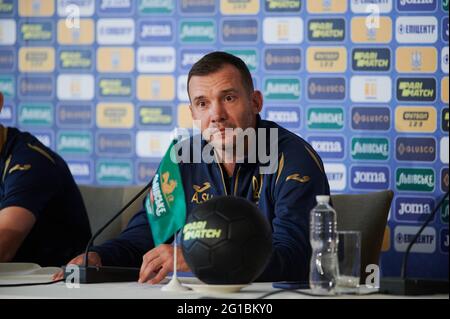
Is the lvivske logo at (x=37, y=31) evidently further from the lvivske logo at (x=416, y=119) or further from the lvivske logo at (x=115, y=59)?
the lvivske logo at (x=416, y=119)

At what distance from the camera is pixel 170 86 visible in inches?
189

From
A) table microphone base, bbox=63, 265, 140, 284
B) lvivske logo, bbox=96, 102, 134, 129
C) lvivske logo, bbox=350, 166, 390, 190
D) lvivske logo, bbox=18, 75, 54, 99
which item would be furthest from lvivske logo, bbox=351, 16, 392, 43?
table microphone base, bbox=63, 265, 140, 284

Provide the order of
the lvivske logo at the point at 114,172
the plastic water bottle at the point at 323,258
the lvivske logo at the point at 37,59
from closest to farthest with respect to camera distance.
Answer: the plastic water bottle at the point at 323,258, the lvivske logo at the point at 114,172, the lvivske logo at the point at 37,59

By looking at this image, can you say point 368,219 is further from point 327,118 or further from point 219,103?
point 327,118

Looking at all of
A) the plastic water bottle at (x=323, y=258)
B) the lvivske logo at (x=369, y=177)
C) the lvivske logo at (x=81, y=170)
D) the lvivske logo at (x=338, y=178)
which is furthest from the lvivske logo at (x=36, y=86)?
the plastic water bottle at (x=323, y=258)

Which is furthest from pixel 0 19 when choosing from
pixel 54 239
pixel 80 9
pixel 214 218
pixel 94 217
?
pixel 214 218

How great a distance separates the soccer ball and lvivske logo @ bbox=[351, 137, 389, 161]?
9.00ft

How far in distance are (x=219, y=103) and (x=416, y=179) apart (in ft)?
6.70

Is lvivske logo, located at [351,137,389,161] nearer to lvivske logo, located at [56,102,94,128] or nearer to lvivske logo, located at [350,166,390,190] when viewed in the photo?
lvivske logo, located at [350,166,390,190]

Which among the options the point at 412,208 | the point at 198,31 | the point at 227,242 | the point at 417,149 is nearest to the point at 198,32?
the point at 198,31

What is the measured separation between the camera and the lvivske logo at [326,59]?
456cm

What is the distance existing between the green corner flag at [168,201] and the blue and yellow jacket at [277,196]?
0.28 metres

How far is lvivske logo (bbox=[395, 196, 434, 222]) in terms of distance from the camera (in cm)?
444
